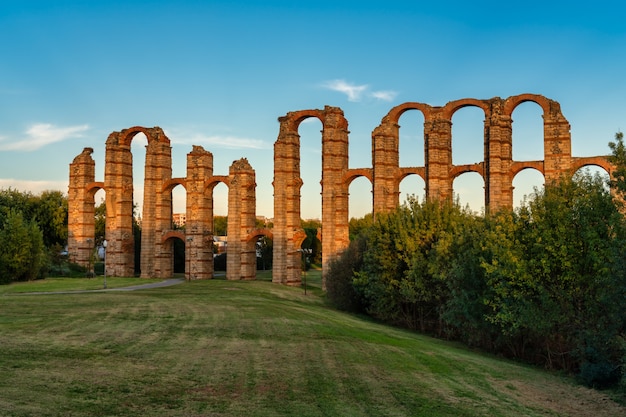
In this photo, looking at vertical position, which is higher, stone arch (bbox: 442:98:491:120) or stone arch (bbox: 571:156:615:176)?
stone arch (bbox: 442:98:491:120)

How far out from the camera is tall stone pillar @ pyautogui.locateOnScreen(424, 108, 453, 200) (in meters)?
46.9

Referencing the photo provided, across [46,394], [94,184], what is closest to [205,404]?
[46,394]

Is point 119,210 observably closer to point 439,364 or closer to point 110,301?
point 110,301

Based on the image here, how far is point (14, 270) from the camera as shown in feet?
131

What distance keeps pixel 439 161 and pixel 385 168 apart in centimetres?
447

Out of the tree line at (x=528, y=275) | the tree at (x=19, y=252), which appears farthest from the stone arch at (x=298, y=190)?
the tree at (x=19, y=252)

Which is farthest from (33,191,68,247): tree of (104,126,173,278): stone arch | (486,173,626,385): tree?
(486,173,626,385): tree

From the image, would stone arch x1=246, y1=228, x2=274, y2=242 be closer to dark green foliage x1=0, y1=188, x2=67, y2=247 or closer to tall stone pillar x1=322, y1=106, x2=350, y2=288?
tall stone pillar x1=322, y1=106, x2=350, y2=288

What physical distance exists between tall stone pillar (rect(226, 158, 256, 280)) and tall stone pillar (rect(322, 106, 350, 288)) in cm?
796

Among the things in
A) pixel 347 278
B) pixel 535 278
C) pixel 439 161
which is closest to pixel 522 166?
pixel 439 161

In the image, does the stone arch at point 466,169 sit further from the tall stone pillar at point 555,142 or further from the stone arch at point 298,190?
the stone arch at point 298,190

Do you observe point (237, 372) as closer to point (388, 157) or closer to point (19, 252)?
point (19, 252)

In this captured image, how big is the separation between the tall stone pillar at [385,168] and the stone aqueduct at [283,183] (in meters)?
0.08

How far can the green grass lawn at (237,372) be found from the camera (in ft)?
41.0
